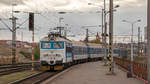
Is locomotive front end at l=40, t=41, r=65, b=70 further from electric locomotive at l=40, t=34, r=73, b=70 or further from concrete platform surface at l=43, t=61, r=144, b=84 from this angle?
concrete platform surface at l=43, t=61, r=144, b=84

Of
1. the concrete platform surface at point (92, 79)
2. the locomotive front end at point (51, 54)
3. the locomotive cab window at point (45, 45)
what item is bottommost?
the concrete platform surface at point (92, 79)

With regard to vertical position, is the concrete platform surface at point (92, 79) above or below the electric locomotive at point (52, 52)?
below

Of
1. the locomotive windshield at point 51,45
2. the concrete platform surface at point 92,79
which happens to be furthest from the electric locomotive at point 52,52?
the concrete platform surface at point 92,79

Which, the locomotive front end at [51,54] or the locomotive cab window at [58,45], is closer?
the locomotive front end at [51,54]

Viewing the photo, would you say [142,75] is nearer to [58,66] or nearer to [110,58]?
[110,58]

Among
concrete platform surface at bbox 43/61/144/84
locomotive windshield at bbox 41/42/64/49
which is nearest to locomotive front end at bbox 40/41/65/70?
locomotive windshield at bbox 41/42/64/49

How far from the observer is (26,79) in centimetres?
1742

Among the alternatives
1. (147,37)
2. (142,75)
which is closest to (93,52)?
(142,75)

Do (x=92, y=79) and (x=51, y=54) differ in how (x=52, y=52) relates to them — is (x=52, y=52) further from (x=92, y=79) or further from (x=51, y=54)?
(x=92, y=79)

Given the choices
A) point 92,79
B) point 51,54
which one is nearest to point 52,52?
point 51,54

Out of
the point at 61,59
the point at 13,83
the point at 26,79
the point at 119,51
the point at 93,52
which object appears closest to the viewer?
the point at 13,83

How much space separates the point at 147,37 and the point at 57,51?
16337mm

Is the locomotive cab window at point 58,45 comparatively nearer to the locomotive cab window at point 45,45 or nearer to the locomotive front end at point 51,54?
the locomotive front end at point 51,54

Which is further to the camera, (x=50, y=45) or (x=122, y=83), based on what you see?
(x=50, y=45)
